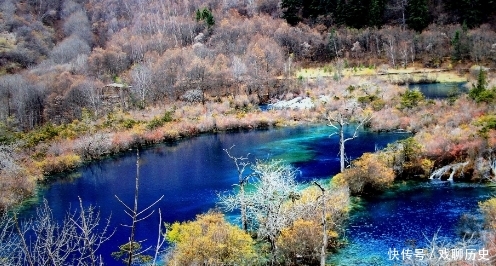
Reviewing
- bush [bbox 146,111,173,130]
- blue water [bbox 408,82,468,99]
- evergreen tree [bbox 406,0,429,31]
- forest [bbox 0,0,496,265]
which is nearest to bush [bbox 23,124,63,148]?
forest [bbox 0,0,496,265]

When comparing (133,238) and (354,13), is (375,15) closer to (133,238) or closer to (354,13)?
(354,13)

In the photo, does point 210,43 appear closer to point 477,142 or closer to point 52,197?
point 52,197

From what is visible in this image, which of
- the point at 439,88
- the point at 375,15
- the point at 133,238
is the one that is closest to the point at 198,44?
the point at 375,15

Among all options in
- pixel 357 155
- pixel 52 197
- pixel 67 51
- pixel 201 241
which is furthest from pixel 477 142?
pixel 67 51

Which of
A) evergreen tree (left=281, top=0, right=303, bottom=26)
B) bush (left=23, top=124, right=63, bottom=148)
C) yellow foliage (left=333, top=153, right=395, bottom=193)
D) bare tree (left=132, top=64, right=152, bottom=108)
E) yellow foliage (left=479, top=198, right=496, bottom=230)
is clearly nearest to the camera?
yellow foliage (left=479, top=198, right=496, bottom=230)

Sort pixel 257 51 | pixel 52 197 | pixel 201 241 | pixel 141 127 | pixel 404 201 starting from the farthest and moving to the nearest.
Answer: pixel 257 51 → pixel 141 127 → pixel 52 197 → pixel 404 201 → pixel 201 241

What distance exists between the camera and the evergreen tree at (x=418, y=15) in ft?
297

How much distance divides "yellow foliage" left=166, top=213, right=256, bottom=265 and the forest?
18cm

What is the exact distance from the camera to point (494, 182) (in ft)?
109

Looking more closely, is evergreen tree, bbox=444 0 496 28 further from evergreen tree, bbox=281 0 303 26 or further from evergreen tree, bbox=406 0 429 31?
evergreen tree, bbox=281 0 303 26

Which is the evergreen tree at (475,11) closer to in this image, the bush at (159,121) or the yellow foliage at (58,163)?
the bush at (159,121)

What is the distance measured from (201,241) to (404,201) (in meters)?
16.3

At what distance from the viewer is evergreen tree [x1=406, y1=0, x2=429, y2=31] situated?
90625 mm

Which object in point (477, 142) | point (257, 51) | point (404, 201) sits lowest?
point (404, 201)
